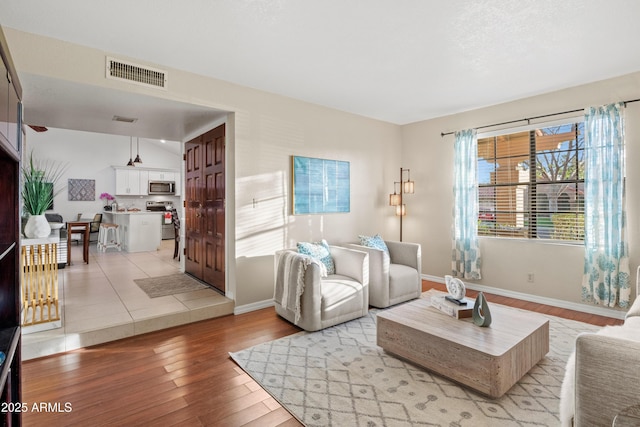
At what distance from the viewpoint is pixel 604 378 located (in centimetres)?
115

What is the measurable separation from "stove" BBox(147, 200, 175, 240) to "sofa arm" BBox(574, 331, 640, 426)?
33.6 ft

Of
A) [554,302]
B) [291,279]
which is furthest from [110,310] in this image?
[554,302]

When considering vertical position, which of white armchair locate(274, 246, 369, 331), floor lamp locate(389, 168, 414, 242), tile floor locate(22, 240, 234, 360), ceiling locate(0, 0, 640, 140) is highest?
ceiling locate(0, 0, 640, 140)

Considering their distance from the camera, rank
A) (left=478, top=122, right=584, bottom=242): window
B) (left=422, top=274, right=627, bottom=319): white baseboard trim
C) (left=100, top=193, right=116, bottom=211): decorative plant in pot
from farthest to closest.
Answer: (left=100, top=193, right=116, bottom=211): decorative plant in pot < (left=478, top=122, right=584, bottom=242): window < (left=422, top=274, right=627, bottom=319): white baseboard trim

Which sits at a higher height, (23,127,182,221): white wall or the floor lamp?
(23,127,182,221): white wall

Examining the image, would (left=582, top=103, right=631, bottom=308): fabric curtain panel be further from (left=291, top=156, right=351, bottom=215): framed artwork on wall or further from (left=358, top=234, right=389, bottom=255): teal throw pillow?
(left=291, top=156, right=351, bottom=215): framed artwork on wall

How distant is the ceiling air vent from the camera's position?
9.66 ft

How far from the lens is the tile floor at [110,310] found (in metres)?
2.77

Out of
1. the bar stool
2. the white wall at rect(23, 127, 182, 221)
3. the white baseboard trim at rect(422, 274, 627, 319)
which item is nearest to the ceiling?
the white baseboard trim at rect(422, 274, 627, 319)

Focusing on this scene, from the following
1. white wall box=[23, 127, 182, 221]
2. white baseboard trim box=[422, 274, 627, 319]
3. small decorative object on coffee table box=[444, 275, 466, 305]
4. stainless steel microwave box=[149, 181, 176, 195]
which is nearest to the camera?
small decorative object on coffee table box=[444, 275, 466, 305]

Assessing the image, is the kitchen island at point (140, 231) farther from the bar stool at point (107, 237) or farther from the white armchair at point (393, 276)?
the white armchair at point (393, 276)

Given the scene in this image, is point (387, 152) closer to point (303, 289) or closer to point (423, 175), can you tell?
point (423, 175)

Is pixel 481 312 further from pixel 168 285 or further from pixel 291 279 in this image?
pixel 168 285

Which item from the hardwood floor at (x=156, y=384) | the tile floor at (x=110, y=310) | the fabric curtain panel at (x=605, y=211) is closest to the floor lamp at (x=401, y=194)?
the fabric curtain panel at (x=605, y=211)
